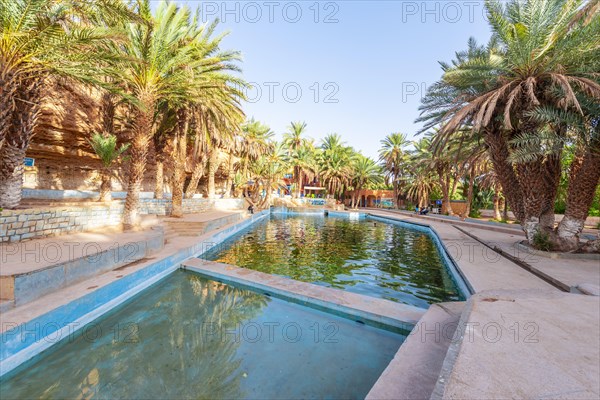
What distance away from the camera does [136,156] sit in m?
9.85

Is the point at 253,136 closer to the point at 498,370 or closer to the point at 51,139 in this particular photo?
the point at 51,139

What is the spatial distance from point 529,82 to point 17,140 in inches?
615

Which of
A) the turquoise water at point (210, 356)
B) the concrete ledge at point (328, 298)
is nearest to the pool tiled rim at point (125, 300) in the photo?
the concrete ledge at point (328, 298)

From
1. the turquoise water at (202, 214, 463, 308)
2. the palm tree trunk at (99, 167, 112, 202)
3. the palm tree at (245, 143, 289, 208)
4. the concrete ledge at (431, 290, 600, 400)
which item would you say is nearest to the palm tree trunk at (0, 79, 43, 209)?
the turquoise water at (202, 214, 463, 308)

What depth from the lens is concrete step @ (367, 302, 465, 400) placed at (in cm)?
263

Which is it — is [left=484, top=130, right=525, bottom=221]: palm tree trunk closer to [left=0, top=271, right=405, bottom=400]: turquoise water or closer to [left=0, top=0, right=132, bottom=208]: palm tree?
[left=0, top=271, right=405, bottom=400]: turquoise water

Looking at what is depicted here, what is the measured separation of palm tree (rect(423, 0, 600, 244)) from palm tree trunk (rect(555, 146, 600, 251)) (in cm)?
55

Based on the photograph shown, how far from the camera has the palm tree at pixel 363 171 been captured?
41.6 metres

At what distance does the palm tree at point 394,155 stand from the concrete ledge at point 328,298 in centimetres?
3250

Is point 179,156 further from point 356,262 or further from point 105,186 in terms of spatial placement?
point 356,262

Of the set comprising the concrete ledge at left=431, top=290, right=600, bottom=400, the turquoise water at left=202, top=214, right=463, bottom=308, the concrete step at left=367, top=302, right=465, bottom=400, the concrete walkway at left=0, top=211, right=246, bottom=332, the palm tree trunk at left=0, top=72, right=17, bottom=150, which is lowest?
the turquoise water at left=202, top=214, right=463, bottom=308

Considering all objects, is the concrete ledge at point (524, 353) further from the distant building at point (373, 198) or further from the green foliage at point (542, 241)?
the distant building at point (373, 198)

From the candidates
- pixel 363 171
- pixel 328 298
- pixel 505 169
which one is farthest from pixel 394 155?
pixel 328 298

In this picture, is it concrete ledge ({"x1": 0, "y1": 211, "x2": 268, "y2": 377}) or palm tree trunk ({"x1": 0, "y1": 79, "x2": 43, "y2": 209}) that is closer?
concrete ledge ({"x1": 0, "y1": 211, "x2": 268, "y2": 377})
